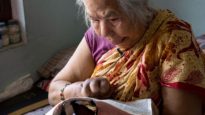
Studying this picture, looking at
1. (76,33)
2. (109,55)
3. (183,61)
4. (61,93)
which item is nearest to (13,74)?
(76,33)

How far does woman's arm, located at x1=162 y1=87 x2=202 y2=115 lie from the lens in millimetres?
899

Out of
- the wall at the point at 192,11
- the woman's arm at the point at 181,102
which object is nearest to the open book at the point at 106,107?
the woman's arm at the point at 181,102

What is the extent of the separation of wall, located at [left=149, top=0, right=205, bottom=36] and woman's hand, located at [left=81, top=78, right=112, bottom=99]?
1.49 metres

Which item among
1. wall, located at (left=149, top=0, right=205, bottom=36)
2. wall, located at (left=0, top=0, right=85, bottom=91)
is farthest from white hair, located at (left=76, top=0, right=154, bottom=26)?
wall, located at (left=149, top=0, right=205, bottom=36)

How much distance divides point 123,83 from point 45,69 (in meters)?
1.33

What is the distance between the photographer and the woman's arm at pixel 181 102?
2.95 feet

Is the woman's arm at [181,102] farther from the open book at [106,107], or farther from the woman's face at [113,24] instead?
the woman's face at [113,24]

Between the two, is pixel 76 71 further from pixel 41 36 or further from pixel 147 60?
pixel 41 36

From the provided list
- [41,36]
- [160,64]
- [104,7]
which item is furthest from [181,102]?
[41,36]

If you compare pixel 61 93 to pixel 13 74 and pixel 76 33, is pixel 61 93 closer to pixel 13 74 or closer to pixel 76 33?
pixel 13 74

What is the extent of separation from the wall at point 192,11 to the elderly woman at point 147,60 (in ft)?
4.41

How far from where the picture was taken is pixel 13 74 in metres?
2.11

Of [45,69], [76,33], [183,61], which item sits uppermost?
[183,61]

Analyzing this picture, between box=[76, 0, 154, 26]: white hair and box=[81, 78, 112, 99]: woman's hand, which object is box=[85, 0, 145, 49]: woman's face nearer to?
box=[76, 0, 154, 26]: white hair
